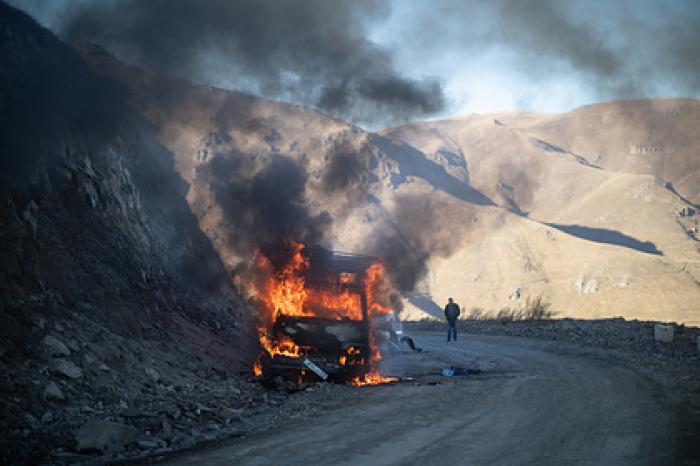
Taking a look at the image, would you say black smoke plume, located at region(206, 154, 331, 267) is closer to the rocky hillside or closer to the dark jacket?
the rocky hillside

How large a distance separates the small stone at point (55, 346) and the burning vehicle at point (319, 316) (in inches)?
162

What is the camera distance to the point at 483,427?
26.1ft

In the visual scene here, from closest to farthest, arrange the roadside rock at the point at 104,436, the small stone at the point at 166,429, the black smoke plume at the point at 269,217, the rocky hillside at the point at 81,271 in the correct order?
the roadside rock at the point at 104,436 → the small stone at the point at 166,429 → the rocky hillside at the point at 81,271 → the black smoke plume at the point at 269,217

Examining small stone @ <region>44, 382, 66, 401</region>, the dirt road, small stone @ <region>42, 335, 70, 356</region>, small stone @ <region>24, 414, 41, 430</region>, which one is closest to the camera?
the dirt road

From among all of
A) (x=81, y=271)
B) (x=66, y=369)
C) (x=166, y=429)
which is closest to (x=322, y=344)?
(x=166, y=429)

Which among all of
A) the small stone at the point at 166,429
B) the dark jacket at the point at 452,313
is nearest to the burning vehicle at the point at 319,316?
the small stone at the point at 166,429

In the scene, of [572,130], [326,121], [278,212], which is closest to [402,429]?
[278,212]

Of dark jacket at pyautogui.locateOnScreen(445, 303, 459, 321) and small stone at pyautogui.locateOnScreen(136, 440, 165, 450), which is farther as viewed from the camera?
dark jacket at pyautogui.locateOnScreen(445, 303, 459, 321)

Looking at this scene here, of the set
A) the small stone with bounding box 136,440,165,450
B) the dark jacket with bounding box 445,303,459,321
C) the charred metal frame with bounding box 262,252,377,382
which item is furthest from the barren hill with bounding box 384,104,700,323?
the small stone with bounding box 136,440,165,450

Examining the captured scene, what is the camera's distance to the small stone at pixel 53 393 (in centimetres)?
777

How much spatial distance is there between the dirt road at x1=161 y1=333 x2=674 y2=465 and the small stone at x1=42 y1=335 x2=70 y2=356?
3412 mm

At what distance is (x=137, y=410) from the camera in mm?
8156

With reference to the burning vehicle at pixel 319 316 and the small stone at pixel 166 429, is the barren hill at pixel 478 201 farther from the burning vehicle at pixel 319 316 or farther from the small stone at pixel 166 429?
the small stone at pixel 166 429

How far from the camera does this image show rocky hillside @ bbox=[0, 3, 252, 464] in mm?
8164
